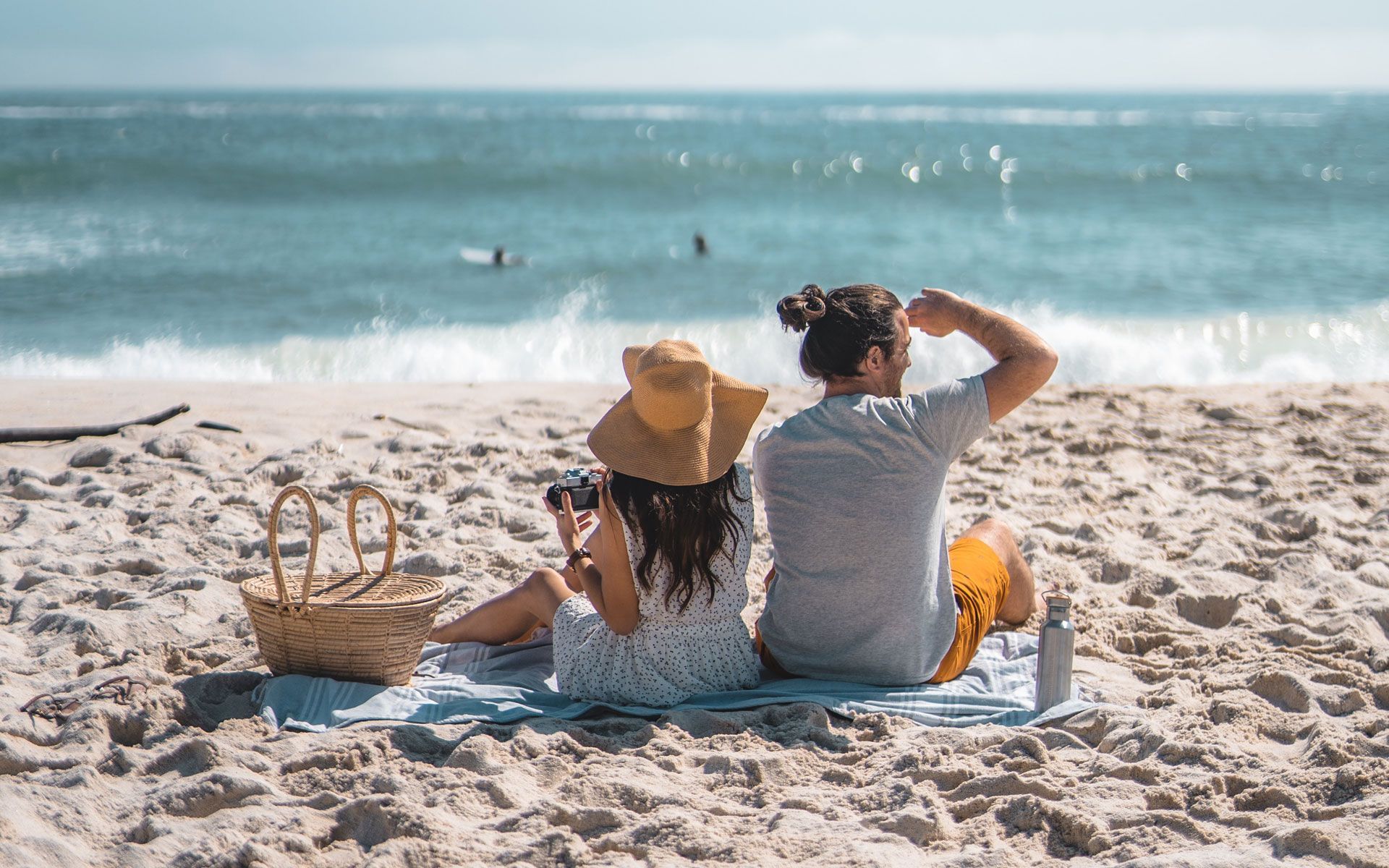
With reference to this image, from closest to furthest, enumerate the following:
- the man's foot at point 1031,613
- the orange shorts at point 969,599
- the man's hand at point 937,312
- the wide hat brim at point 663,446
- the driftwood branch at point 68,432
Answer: the wide hat brim at point 663,446, the man's hand at point 937,312, the orange shorts at point 969,599, the man's foot at point 1031,613, the driftwood branch at point 68,432

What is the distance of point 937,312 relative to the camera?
3070 mm

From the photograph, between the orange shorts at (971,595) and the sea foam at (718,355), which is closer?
the orange shorts at (971,595)

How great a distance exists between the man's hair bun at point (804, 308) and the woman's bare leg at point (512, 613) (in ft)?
3.32

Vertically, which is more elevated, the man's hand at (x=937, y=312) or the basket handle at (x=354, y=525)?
the man's hand at (x=937, y=312)

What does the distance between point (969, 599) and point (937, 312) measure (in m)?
0.78

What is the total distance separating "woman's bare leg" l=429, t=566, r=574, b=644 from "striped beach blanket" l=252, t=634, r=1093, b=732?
16 cm

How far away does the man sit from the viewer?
286 cm

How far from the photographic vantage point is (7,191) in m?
16.8

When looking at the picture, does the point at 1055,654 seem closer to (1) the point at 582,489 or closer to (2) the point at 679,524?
(2) the point at 679,524

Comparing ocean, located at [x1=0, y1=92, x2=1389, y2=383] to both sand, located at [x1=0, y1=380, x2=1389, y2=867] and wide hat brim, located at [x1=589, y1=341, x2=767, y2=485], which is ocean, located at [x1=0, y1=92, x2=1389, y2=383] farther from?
wide hat brim, located at [x1=589, y1=341, x2=767, y2=485]

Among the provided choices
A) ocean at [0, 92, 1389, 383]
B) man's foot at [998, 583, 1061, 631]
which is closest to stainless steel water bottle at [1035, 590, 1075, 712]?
man's foot at [998, 583, 1061, 631]

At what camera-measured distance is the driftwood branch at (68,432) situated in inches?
202

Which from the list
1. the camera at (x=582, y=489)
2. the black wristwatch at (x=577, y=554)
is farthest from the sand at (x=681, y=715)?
the camera at (x=582, y=489)

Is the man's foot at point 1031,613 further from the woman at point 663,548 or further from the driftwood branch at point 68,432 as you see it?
the driftwood branch at point 68,432
